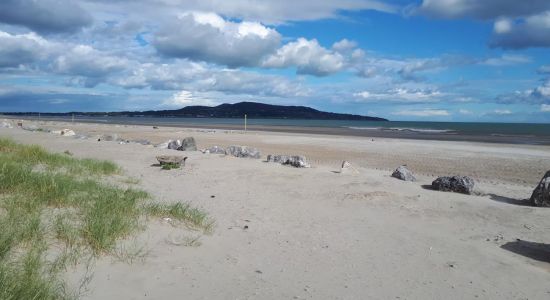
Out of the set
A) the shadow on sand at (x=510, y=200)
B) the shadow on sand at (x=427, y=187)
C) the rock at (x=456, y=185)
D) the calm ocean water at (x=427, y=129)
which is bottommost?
the shadow on sand at (x=510, y=200)

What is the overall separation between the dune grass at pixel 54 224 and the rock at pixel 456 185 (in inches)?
237

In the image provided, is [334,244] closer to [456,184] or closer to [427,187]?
[456,184]

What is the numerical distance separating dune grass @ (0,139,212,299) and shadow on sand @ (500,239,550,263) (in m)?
4.25

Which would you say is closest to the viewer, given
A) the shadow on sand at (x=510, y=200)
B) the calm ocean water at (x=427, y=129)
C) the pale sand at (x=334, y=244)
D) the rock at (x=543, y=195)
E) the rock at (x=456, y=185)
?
the pale sand at (x=334, y=244)

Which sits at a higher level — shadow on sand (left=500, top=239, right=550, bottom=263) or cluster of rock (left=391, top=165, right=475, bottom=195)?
cluster of rock (left=391, top=165, right=475, bottom=195)

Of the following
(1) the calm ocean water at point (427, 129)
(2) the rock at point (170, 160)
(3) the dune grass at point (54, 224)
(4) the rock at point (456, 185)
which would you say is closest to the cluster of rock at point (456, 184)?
(4) the rock at point (456, 185)

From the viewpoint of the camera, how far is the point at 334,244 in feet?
19.3

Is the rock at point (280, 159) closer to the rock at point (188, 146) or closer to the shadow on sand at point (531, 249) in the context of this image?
the rock at point (188, 146)

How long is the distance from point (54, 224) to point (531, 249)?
611 centimetres

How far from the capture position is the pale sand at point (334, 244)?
4297 mm

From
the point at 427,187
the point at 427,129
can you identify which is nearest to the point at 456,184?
the point at 427,187

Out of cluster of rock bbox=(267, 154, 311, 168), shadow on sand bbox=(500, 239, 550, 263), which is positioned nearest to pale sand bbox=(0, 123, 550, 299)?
shadow on sand bbox=(500, 239, 550, 263)

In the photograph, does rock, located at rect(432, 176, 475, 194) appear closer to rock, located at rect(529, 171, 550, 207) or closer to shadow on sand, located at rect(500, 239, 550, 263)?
rock, located at rect(529, 171, 550, 207)

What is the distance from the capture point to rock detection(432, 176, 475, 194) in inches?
387
